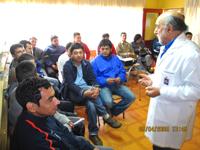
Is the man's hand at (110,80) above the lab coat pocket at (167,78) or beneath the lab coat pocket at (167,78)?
beneath

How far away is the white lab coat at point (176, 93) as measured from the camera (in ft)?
4.99

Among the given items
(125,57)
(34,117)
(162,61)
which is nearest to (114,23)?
(125,57)

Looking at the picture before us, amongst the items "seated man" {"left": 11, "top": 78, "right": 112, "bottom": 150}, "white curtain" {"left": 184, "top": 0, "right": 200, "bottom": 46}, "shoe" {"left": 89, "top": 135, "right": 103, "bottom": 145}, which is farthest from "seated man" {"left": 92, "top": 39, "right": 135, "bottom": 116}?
"white curtain" {"left": 184, "top": 0, "right": 200, "bottom": 46}

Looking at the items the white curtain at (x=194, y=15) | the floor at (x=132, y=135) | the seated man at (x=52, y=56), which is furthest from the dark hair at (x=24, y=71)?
the white curtain at (x=194, y=15)

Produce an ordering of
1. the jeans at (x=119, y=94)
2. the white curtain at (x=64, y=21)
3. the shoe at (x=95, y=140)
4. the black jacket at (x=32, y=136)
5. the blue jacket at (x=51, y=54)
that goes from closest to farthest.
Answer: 1. the black jacket at (x=32, y=136)
2. the shoe at (x=95, y=140)
3. the jeans at (x=119, y=94)
4. the blue jacket at (x=51, y=54)
5. the white curtain at (x=64, y=21)

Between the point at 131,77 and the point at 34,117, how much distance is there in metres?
4.15

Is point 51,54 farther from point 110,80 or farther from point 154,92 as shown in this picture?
point 154,92

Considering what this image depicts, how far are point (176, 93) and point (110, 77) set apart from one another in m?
1.52

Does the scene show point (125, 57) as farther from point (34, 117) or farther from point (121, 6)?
point (34, 117)

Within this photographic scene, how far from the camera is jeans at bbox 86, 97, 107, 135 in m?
2.49

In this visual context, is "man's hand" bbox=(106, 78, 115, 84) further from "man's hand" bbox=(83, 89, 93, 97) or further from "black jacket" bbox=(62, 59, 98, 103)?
"man's hand" bbox=(83, 89, 93, 97)

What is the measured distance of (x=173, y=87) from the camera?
157 centimetres

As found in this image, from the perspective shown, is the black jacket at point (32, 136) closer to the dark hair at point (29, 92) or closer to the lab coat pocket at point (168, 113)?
A: the dark hair at point (29, 92)

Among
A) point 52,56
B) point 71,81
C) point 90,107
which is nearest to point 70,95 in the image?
point 71,81
